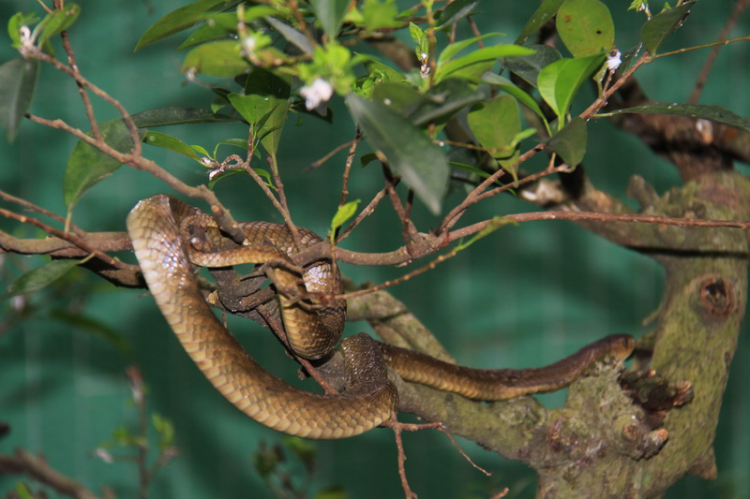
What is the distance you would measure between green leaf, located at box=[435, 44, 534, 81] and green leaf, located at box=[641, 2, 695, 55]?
251mm

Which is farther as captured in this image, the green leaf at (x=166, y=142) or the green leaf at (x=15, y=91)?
the green leaf at (x=166, y=142)

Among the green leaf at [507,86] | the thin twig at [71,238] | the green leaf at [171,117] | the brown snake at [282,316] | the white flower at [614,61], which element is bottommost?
the brown snake at [282,316]

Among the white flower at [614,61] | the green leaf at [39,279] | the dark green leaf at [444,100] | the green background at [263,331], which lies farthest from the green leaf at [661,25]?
the green background at [263,331]

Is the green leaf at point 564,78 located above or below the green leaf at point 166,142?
below

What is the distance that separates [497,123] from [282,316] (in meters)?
0.37

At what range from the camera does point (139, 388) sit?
1.78 meters

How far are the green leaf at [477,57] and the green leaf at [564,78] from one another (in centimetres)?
10

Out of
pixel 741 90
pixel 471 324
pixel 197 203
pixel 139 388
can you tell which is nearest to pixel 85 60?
pixel 197 203

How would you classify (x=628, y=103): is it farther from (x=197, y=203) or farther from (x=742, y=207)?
(x=197, y=203)

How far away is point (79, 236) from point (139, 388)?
3.47 feet

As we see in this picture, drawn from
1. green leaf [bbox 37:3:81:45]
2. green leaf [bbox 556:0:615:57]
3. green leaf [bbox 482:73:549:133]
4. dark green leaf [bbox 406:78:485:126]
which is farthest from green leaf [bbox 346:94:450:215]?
green leaf [bbox 556:0:615:57]

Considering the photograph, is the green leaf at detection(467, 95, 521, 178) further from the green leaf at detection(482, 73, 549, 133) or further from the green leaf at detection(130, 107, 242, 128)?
the green leaf at detection(130, 107, 242, 128)

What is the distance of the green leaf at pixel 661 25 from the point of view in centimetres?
81

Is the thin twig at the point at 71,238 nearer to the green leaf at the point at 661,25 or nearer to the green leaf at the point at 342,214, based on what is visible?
the green leaf at the point at 342,214
